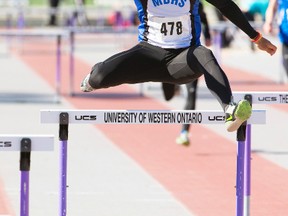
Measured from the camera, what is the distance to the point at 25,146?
617 centimetres

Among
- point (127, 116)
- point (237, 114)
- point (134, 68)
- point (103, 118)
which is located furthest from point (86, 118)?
point (237, 114)

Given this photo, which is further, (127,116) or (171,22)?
(171,22)

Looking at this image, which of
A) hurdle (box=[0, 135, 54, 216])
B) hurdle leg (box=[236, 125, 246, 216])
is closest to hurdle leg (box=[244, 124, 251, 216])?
hurdle leg (box=[236, 125, 246, 216])

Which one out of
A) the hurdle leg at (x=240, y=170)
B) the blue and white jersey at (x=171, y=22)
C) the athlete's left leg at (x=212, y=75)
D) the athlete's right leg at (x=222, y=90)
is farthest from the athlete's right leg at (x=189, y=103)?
the hurdle leg at (x=240, y=170)

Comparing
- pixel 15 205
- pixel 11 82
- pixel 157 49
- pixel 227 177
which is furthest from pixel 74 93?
pixel 157 49

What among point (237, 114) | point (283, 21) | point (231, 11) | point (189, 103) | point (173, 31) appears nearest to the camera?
point (237, 114)

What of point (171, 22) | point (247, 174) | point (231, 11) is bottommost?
point (247, 174)

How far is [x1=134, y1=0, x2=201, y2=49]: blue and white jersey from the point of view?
7754mm

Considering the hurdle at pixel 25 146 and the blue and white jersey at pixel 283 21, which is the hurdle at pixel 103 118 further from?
the blue and white jersey at pixel 283 21

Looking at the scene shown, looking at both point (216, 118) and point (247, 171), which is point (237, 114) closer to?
point (216, 118)

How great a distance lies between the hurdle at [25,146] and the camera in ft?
20.1

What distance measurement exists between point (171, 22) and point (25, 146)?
1.94m

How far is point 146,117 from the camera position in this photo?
7062 mm

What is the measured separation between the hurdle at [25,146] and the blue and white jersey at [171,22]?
186 cm
